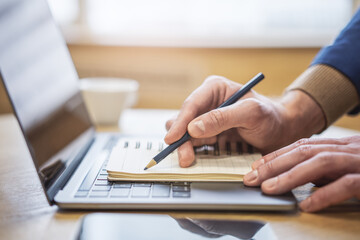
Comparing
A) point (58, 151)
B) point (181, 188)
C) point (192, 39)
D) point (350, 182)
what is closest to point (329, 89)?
point (350, 182)

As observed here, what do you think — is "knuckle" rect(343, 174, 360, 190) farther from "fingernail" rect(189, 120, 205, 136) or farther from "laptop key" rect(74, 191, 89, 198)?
"laptop key" rect(74, 191, 89, 198)

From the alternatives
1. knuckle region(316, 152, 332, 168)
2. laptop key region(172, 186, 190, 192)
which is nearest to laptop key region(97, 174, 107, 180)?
laptop key region(172, 186, 190, 192)

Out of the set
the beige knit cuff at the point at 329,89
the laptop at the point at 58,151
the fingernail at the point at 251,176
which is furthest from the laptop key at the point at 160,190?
the beige knit cuff at the point at 329,89

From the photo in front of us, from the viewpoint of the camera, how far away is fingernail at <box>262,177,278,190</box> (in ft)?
1.61

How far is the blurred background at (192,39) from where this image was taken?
2041mm

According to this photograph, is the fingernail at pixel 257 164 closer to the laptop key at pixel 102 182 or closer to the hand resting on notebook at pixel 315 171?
the hand resting on notebook at pixel 315 171

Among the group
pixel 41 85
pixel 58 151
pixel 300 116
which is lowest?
pixel 300 116

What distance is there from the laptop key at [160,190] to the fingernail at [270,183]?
0.14 meters

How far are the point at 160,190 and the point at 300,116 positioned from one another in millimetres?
419

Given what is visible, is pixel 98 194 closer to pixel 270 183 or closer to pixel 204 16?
pixel 270 183

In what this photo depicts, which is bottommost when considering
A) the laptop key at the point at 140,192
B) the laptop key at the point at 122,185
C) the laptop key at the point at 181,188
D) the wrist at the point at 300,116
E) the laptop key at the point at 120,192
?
the wrist at the point at 300,116

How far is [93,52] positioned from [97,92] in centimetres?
121

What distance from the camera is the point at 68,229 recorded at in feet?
1.41

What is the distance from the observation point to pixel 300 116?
78 cm
